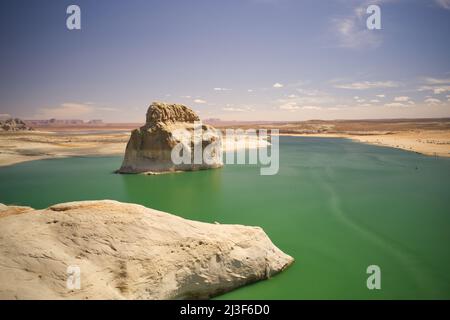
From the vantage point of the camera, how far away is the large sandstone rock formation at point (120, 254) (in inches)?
205

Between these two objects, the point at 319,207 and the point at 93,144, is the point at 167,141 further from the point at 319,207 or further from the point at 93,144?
the point at 93,144

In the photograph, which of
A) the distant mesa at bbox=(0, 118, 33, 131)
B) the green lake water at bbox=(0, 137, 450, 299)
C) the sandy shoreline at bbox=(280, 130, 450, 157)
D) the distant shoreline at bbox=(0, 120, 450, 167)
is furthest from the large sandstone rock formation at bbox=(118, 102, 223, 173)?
the distant mesa at bbox=(0, 118, 33, 131)

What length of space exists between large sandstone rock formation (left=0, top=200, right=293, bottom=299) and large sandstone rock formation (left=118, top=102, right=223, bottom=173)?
17.4m

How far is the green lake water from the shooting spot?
7844 mm

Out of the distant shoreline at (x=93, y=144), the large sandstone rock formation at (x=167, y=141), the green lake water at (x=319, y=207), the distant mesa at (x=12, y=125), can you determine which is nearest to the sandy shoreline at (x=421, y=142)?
the distant shoreline at (x=93, y=144)

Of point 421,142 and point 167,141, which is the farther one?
point 421,142

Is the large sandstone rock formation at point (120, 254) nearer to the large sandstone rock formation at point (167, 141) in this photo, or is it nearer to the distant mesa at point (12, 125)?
the large sandstone rock formation at point (167, 141)

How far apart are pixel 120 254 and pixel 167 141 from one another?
63.4 feet

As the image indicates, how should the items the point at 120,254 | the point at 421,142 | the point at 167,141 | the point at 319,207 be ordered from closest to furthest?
the point at 120,254 → the point at 319,207 → the point at 167,141 → the point at 421,142

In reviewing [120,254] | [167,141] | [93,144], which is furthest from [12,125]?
[120,254]

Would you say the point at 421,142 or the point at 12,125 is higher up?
the point at 12,125

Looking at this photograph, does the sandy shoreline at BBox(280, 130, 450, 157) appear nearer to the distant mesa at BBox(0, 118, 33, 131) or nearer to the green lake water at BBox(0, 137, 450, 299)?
the green lake water at BBox(0, 137, 450, 299)

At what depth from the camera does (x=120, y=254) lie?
6.00m

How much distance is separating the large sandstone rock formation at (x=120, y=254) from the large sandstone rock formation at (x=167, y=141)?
57.2 feet
